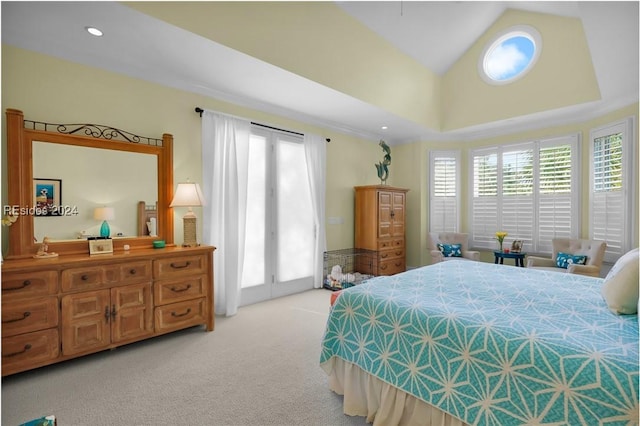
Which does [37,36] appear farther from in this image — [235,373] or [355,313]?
[355,313]

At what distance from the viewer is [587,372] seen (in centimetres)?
117

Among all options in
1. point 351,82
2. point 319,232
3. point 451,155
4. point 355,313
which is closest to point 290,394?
point 355,313

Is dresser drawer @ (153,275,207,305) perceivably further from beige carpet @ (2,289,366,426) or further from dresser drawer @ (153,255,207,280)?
beige carpet @ (2,289,366,426)

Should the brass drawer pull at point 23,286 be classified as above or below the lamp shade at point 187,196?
below

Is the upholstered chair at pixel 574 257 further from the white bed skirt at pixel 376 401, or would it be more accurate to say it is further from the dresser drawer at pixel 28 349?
the dresser drawer at pixel 28 349

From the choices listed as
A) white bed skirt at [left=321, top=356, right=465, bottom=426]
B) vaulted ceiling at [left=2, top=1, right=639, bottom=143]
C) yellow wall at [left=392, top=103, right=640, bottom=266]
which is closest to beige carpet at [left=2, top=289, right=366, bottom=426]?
white bed skirt at [left=321, top=356, right=465, bottom=426]

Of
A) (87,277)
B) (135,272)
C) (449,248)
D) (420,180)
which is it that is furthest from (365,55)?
(87,277)

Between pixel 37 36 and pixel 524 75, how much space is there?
580cm

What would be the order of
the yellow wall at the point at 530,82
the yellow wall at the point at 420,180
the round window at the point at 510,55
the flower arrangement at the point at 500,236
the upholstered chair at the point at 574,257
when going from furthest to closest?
the yellow wall at the point at 420,180
the flower arrangement at the point at 500,236
the round window at the point at 510,55
the yellow wall at the point at 530,82
the upholstered chair at the point at 574,257

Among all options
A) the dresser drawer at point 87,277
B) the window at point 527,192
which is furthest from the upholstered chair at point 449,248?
the dresser drawer at point 87,277

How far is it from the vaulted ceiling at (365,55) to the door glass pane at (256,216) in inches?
24.0

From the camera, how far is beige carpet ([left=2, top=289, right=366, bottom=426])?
1.88 metres

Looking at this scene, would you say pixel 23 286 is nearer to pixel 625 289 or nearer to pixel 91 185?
pixel 91 185

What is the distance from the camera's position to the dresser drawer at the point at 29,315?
2.16 m
